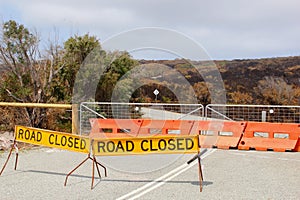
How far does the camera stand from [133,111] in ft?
47.8

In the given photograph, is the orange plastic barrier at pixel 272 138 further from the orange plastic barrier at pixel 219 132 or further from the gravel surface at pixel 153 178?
the gravel surface at pixel 153 178

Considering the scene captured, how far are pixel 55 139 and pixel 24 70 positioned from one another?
26.3 feet

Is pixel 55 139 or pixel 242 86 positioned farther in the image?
pixel 242 86

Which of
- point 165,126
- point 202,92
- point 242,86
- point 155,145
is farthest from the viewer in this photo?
point 242,86

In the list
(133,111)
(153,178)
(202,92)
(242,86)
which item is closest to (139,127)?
(133,111)

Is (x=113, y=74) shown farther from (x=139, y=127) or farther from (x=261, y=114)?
(x=261, y=114)

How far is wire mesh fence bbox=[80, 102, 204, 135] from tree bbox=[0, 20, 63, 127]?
67.7 inches

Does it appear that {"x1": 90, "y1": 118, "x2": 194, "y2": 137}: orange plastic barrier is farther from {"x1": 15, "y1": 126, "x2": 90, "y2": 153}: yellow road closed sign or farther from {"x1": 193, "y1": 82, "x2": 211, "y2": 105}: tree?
{"x1": 193, "y1": 82, "x2": 211, "y2": 105}: tree

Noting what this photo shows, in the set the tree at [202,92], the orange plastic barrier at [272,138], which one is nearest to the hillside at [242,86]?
the tree at [202,92]

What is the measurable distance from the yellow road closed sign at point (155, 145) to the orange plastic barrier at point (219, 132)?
490cm

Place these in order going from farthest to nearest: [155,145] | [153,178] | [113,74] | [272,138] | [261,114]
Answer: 1. [113,74]
2. [261,114]
3. [272,138]
4. [153,178]
5. [155,145]

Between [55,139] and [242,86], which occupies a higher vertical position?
[242,86]

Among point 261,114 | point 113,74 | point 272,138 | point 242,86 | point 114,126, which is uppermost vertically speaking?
point 113,74

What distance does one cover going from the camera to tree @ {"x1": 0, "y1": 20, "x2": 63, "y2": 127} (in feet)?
43.8
